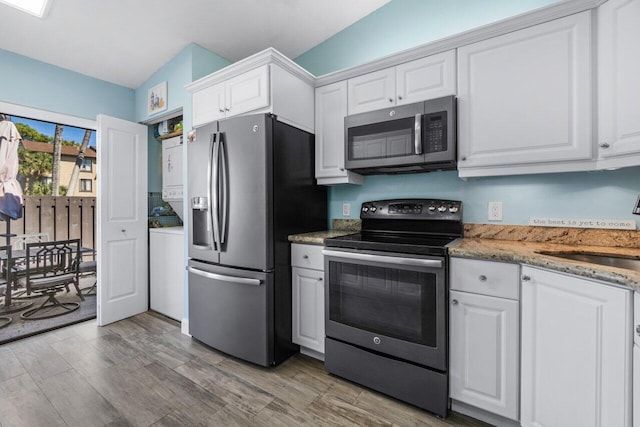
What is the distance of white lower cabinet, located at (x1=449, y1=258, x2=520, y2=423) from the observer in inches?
55.8

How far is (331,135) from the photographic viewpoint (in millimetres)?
2344

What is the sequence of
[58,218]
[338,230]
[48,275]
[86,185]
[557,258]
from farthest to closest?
1. [86,185]
2. [58,218]
3. [48,275]
4. [338,230]
5. [557,258]

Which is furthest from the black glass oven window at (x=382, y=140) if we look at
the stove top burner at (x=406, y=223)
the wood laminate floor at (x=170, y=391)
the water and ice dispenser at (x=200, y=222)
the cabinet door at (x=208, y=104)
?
the wood laminate floor at (x=170, y=391)

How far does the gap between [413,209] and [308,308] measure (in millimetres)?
1083

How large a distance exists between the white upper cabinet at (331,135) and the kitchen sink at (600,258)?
4.54ft

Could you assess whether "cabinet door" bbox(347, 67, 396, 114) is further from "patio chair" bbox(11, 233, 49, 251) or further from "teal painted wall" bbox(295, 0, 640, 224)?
"patio chair" bbox(11, 233, 49, 251)

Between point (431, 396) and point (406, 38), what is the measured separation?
2540 mm

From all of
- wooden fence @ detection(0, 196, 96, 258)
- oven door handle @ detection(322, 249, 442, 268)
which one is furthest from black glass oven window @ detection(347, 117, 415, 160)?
wooden fence @ detection(0, 196, 96, 258)

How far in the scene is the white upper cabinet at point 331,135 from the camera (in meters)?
2.29

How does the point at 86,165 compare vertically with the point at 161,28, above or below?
below

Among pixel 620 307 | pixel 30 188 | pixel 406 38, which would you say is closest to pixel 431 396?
pixel 620 307

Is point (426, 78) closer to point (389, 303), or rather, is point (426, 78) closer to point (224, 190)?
point (389, 303)

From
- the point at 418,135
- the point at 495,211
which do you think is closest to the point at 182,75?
the point at 418,135

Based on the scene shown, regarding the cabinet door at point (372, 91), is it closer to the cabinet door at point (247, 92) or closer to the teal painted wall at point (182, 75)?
the cabinet door at point (247, 92)
